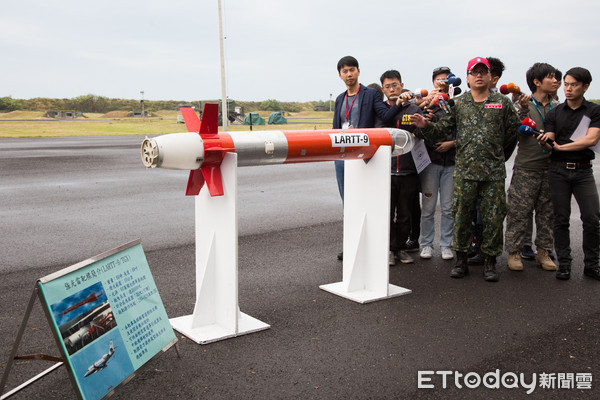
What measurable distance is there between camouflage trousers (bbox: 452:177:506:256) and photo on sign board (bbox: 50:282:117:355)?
12.1 feet

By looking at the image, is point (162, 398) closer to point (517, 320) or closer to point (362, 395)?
point (362, 395)

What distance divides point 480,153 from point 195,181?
2867 mm

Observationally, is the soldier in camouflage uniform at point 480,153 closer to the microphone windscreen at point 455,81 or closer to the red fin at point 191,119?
the microphone windscreen at point 455,81

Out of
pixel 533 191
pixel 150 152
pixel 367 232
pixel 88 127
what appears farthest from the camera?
pixel 88 127

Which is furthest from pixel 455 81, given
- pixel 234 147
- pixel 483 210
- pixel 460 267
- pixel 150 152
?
pixel 150 152

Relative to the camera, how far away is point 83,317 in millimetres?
3062

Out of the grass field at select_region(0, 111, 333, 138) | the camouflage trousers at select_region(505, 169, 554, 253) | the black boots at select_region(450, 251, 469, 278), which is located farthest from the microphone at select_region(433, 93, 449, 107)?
the grass field at select_region(0, 111, 333, 138)

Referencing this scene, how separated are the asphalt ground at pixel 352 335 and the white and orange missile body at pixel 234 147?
125 centimetres

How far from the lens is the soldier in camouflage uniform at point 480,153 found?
5508 mm

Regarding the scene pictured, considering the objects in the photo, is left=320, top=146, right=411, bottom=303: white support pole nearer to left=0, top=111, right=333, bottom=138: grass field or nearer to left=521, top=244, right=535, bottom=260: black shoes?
left=521, top=244, right=535, bottom=260: black shoes

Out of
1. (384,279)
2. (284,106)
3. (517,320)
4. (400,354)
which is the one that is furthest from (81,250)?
(284,106)

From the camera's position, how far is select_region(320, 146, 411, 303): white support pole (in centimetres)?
517

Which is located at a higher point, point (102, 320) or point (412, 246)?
point (102, 320)

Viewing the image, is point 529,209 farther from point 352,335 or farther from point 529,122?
point 352,335
